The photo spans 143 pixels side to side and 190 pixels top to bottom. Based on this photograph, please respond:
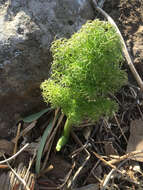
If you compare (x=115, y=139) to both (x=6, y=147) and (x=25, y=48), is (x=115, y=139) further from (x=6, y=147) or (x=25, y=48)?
(x=25, y=48)

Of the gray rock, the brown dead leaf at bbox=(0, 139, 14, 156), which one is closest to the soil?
the brown dead leaf at bbox=(0, 139, 14, 156)

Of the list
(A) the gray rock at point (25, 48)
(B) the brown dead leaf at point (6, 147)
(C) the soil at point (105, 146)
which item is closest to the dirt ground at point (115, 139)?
(C) the soil at point (105, 146)

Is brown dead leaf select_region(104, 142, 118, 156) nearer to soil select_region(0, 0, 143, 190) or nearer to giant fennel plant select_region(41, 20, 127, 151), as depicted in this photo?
soil select_region(0, 0, 143, 190)

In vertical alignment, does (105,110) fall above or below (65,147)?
above

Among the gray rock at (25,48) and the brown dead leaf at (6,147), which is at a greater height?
the gray rock at (25,48)

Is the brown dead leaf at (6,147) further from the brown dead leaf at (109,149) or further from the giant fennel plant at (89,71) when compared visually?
the brown dead leaf at (109,149)

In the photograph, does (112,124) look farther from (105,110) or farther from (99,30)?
(99,30)

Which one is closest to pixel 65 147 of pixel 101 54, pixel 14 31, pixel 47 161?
pixel 47 161
